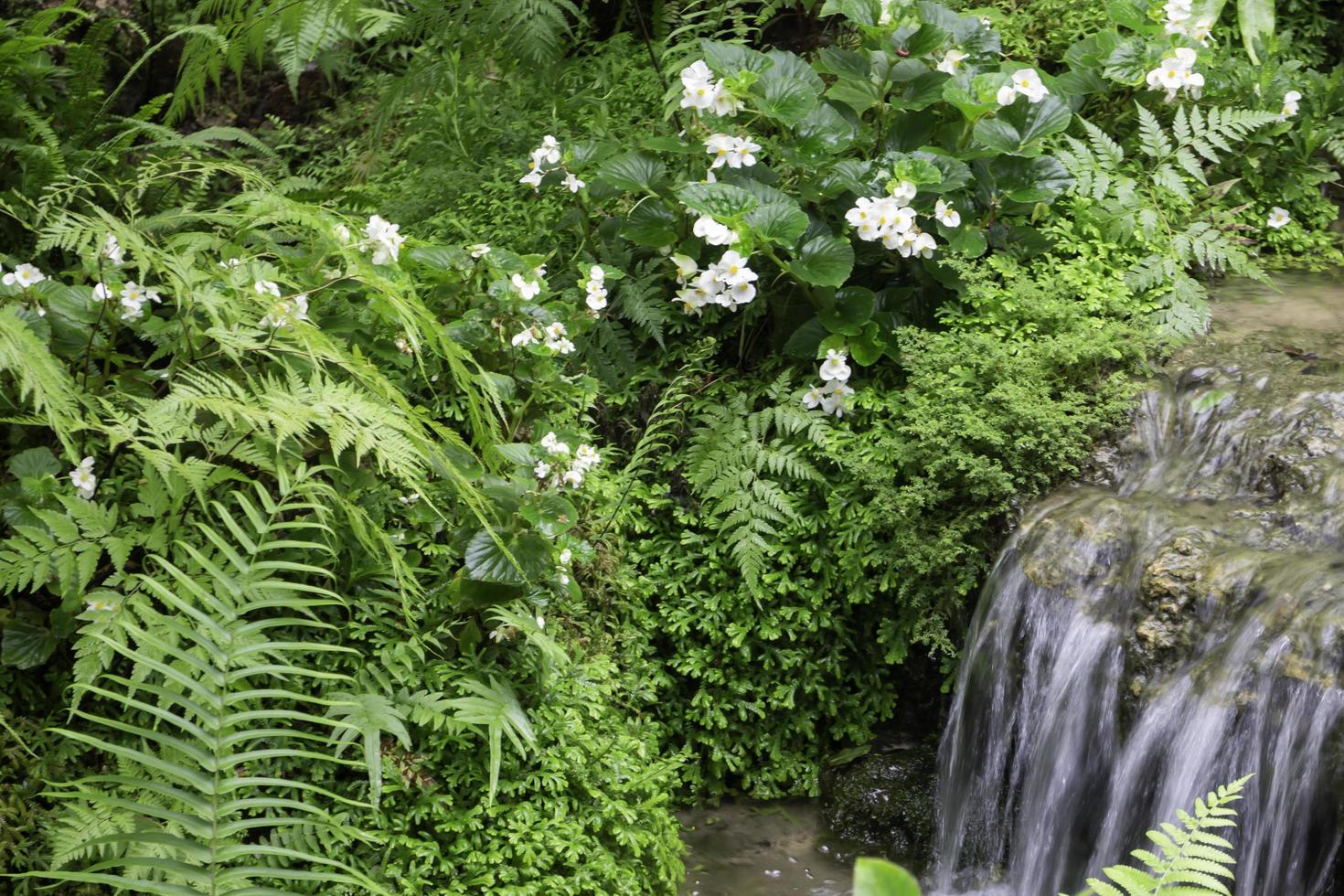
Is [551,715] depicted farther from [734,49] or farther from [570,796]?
[734,49]

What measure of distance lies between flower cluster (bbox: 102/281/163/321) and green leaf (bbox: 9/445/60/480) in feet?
1.48

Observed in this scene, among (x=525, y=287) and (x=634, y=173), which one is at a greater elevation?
(x=634, y=173)

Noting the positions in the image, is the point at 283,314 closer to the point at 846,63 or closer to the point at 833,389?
the point at 833,389

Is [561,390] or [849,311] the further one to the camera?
[849,311]

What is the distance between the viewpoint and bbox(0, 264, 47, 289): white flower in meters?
3.33

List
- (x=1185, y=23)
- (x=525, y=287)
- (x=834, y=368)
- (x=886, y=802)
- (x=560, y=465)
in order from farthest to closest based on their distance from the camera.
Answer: (x=1185, y=23) → (x=834, y=368) → (x=886, y=802) → (x=525, y=287) → (x=560, y=465)

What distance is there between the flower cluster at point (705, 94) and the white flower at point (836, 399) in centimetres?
113

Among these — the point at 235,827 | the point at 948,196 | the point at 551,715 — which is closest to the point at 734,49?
the point at 948,196

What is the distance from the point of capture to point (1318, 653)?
3176 millimetres

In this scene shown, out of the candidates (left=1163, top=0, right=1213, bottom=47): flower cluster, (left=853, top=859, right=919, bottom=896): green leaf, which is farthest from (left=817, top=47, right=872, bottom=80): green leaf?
(left=853, top=859, right=919, bottom=896): green leaf

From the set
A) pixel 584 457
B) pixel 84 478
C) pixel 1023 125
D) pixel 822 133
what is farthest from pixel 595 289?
pixel 84 478

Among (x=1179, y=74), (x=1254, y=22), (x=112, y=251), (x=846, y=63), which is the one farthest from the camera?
(x=1254, y=22)

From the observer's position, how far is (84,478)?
3.12 metres

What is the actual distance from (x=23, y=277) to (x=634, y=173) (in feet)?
7.20
